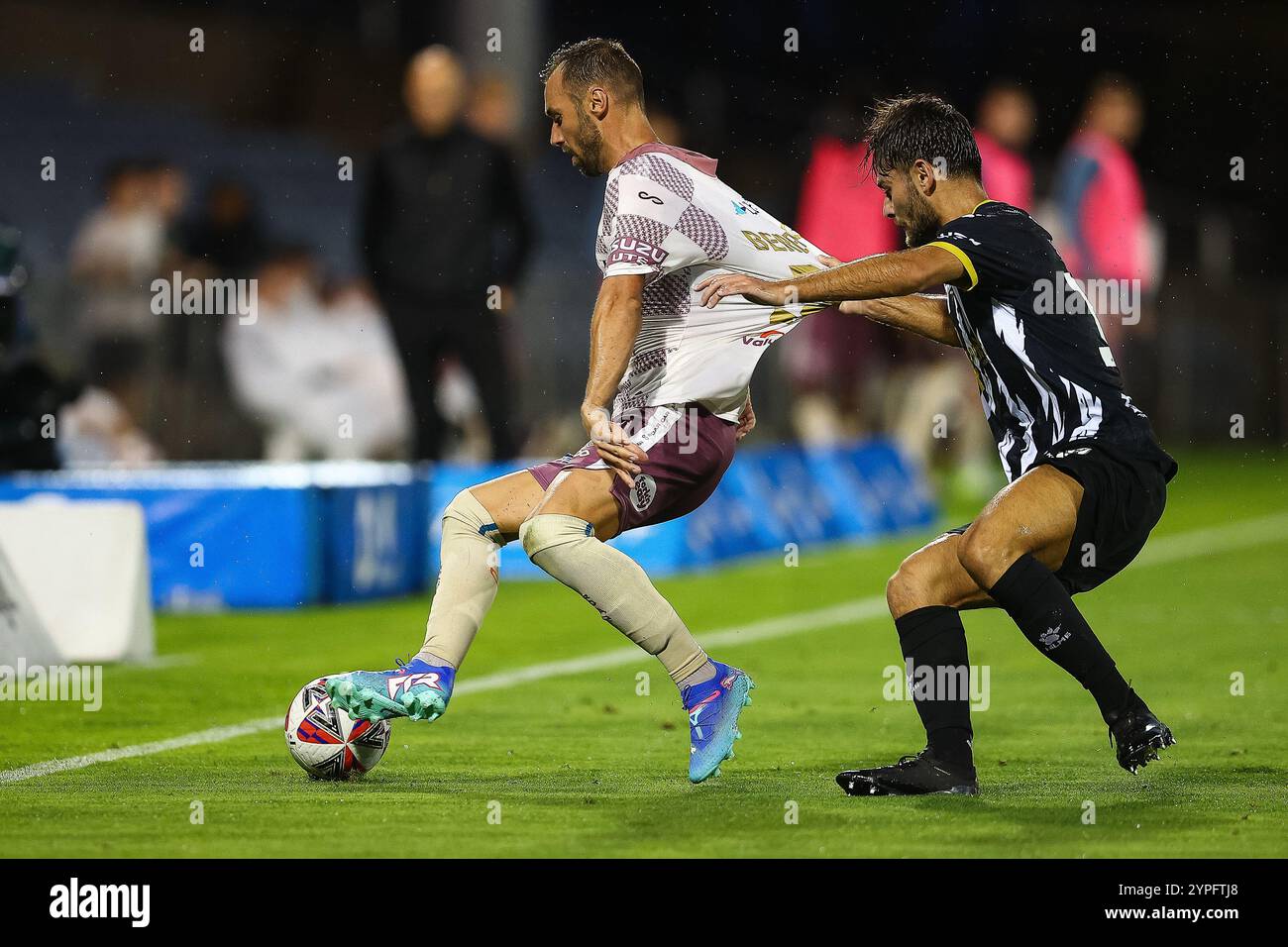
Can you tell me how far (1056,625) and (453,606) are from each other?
1730mm

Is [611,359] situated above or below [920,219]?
below

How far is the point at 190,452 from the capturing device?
16.7m

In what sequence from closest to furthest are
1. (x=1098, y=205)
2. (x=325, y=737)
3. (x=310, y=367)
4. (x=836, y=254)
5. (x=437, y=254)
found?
(x=325, y=737), (x=437, y=254), (x=836, y=254), (x=1098, y=205), (x=310, y=367)

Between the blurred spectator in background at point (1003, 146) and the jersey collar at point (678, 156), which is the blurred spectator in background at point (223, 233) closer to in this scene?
the blurred spectator in background at point (1003, 146)

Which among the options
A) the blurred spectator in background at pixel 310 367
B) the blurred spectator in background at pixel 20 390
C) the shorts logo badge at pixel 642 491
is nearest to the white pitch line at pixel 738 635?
the shorts logo badge at pixel 642 491

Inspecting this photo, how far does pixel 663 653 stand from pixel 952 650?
33.3 inches

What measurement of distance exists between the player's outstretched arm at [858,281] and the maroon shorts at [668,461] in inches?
23.6

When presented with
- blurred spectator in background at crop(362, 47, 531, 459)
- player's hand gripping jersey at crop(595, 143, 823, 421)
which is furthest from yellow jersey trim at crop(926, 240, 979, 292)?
blurred spectator in background at crop(362, 47, 531, 459)

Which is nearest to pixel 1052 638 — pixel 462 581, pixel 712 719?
pixel 712 719

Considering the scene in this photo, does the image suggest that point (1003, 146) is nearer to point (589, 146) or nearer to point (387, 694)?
point (589, 146)

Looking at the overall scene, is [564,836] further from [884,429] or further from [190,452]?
[884,429]

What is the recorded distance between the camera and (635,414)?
612 centimetres
